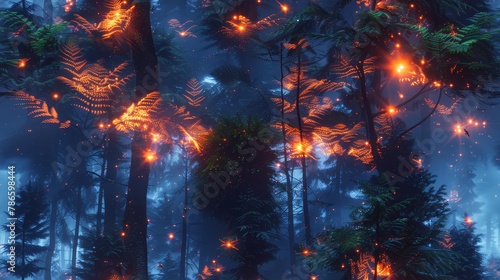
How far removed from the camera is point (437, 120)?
3394cm

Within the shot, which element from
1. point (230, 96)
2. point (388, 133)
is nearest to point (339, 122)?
point (388, 133)

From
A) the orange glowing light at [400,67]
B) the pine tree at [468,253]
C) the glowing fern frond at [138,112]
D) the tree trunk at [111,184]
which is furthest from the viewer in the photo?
the tree trunk at [111,184]

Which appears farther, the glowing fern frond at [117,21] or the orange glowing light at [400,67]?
the orange glowing light at [400,67]

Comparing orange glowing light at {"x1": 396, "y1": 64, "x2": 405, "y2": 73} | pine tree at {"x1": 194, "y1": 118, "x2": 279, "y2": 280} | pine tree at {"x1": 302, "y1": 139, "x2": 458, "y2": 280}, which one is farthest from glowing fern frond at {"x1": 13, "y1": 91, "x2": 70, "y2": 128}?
orange glowing light at {"x1": 396, "y1": 64, "x2": 405, "y2": 73}

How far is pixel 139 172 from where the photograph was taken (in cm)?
841

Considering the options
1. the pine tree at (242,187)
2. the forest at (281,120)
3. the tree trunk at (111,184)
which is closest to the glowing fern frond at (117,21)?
the forest at (281,120)

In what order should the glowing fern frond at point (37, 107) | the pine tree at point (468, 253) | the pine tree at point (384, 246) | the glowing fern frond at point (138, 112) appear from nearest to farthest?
1. the pine tree at point (384, 246)
2. the glowing fern frond at point (37, 107)
3. the glowing fern frond at point (138, 112)
4. the pine tree at point (468, 253)

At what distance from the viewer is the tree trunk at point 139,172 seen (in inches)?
312

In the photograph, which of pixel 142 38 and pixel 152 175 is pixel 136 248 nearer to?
pixel 142 38

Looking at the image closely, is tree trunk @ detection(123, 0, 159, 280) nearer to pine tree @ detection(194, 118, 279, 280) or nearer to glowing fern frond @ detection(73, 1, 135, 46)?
glowing fern frond @ detection(73, 1, 135, 46)

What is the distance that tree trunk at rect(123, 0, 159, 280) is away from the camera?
7922mm

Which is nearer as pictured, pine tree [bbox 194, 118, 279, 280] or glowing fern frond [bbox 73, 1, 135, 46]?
glowing fern frond [bbox 73, 1, 135, 46]

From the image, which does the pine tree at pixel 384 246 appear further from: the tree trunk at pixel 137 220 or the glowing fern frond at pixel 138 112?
the glowing fern frond at pixel 138 112

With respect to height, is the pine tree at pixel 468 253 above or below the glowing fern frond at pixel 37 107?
below
